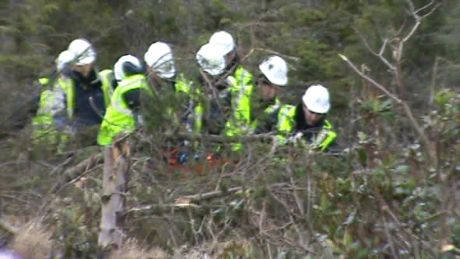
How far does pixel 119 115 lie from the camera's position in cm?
812

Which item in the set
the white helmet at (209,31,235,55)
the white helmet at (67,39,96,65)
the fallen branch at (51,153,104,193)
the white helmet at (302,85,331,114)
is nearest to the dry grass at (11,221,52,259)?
the fallen branch at (51,153,104,193)

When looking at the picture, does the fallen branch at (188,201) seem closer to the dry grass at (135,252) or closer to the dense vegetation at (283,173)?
the dense vegetation at (283,173)

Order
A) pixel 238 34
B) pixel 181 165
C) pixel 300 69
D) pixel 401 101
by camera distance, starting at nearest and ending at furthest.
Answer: pixel 401 101 → pixel 181 165 → pixel 238 34 → pixel 300 69

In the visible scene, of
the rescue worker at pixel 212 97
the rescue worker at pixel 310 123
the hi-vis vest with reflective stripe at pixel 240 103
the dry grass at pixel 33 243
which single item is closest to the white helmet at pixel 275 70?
the rescue worker at pixel 310 123

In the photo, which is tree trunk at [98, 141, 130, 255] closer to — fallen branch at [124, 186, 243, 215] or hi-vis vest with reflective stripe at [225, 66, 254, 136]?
fallen branch at [124, 186, 243, 215]

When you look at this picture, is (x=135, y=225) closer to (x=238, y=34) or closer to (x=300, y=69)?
(x=238, y=34)

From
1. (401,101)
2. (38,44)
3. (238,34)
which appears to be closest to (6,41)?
(38,44)

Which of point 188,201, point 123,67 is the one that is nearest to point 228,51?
point 123,67

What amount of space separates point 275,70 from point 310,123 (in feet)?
1.97

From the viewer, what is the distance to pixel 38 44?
9.91 meters

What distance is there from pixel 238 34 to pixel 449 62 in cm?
179

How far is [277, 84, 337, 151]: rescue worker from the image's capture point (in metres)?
7.39

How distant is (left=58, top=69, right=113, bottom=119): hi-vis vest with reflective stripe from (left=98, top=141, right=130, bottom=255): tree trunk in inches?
53.1

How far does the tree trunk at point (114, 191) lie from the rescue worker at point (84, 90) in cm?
117
